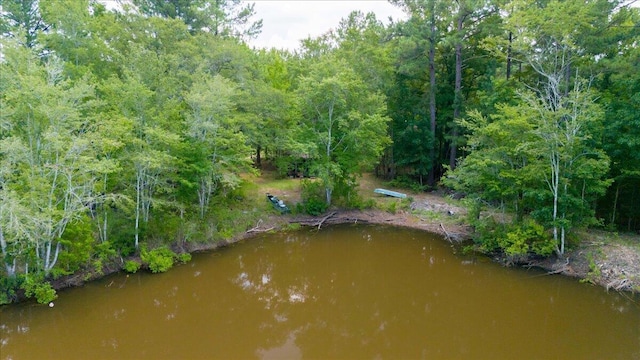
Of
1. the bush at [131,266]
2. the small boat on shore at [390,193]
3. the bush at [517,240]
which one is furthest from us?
the small boat on shore at [390,193]

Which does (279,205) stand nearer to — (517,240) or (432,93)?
(517,240)

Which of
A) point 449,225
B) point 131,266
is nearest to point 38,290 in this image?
point 131,266

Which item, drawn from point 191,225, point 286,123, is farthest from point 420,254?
point 286,123

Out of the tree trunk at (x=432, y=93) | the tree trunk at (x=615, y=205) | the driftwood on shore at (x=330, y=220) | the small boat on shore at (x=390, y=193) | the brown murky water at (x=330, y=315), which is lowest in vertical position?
the brown murky water at (x=330, y=315)

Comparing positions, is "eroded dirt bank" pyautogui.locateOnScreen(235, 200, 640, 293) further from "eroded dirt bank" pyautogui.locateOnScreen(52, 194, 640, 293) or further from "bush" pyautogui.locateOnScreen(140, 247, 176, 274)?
"bush" pyautogui.locateOnScreen(140, 247, 176, 274)

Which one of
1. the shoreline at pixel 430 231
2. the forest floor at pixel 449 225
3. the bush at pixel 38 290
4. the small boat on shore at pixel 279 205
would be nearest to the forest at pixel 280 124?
the bush at pixel 38 290

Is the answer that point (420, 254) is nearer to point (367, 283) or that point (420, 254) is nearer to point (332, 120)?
point (367, 283)

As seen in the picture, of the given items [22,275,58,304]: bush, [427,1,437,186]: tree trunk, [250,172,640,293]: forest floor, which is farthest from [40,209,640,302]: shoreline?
[427,1,437,186]: tree trunk

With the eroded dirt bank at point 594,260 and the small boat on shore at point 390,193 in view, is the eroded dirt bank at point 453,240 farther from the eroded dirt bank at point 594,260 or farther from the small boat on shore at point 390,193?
the small boat on shore at point 390,193
